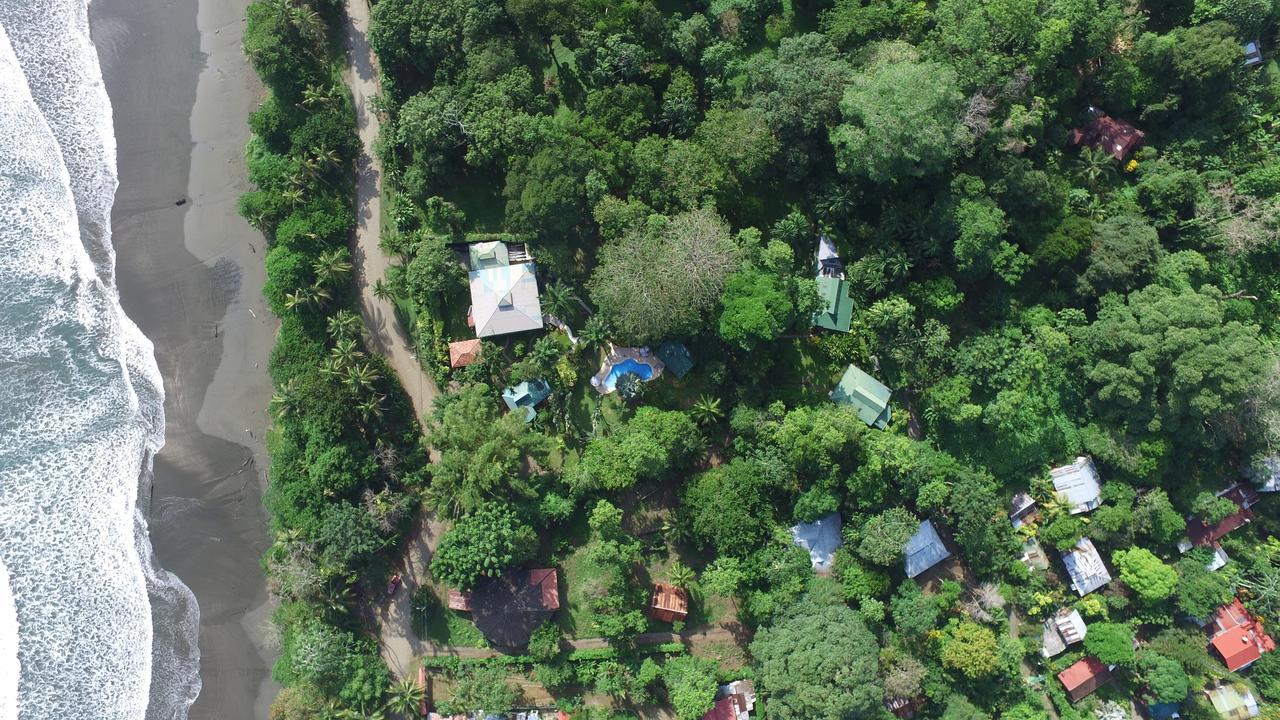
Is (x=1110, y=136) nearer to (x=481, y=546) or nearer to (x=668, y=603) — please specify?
(x=668, y=603)

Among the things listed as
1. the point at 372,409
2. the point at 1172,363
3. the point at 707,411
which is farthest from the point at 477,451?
the point at 1172,363

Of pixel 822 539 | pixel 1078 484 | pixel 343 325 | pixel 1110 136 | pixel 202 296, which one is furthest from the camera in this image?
pixel 202 296

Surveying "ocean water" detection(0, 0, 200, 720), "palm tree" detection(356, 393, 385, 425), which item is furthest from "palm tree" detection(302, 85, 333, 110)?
"palm tree" detection(356, 393, 385, 425)

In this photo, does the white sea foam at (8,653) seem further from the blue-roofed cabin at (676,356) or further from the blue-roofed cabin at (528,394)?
the blue-roofed cabin at (676,356)

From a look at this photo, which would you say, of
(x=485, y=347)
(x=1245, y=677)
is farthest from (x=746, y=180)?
(x=1245, y=677)

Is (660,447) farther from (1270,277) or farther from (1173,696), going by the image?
(1270,277)

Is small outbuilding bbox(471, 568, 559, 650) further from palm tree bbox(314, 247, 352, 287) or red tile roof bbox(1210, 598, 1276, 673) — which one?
red tile roof bbox(1210, 598, 1276, 673)

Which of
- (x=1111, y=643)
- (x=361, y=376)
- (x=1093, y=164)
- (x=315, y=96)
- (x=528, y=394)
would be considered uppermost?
(x=315, y=96)

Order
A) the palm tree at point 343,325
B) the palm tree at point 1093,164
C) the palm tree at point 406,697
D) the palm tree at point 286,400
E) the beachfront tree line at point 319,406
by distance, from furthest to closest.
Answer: the palm tree at point 1093,164, the palm tree at point 343,325, the palm tree at point 286,400, the palm tree at point 406,697, the beachfront tree line at point 319,406

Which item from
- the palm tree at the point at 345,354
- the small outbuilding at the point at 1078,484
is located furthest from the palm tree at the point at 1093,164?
the palm tree at the point at 345,354
